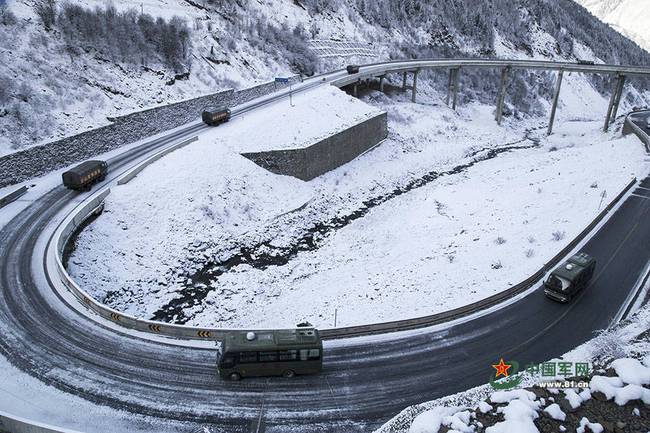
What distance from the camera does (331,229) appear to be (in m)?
40.9

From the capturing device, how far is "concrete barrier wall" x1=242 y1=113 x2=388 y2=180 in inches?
1816

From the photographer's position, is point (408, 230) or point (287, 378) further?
point (408, 230)

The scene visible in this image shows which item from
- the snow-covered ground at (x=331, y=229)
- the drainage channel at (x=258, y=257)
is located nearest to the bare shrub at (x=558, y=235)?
the snow-covered ground at (x=331, y=229)

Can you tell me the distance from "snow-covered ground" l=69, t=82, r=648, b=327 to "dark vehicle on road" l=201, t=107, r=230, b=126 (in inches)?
56.6

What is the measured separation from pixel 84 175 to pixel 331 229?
2049 centimetres

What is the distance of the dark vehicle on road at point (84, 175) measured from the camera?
111 ft

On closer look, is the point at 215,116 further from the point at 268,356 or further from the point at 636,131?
the point at 636,131

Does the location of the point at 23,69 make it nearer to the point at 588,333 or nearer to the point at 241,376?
the point at 241,376

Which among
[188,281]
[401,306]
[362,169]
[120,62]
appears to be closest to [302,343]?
[401,306]

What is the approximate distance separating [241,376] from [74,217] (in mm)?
18734

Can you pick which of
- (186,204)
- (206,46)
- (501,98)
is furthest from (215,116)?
(501,98)

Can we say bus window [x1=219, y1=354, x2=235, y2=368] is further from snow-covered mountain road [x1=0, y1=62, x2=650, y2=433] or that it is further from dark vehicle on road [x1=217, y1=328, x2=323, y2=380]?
snow-covered mountain road [x1=0, y1=62, x2=650, y2=433]

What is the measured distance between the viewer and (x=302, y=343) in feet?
64.0

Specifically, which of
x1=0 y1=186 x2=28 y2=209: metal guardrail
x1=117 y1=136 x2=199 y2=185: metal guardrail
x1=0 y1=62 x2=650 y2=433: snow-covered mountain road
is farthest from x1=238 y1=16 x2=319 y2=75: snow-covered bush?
x1=0 y1=62 x2=650 y2=433: snow-covered mountain road
